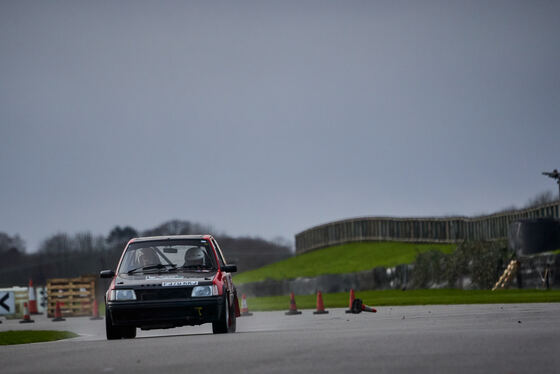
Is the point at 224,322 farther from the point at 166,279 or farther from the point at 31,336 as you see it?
the point at 31,336

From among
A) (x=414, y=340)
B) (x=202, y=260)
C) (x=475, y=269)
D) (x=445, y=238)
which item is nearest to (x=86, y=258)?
(x=445, y=238)

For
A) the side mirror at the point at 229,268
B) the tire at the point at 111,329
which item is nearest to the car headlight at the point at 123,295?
the tire at the point at 111,329

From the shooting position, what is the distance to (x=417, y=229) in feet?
190

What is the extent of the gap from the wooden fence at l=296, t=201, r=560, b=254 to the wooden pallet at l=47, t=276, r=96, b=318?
1611cm

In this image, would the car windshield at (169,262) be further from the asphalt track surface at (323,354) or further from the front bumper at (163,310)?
the asphalt track surface at (323,354)

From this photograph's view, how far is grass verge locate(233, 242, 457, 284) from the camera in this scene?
53.1 meters

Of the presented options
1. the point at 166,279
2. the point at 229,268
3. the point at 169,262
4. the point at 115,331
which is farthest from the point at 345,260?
the point at 166,279

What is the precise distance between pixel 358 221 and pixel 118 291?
161 ft

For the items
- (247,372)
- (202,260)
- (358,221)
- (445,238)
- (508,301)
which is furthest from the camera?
(358,221)

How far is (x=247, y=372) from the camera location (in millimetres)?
9594

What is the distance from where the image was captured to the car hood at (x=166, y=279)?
16.2 m

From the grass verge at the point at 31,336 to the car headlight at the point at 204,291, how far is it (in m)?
5.45

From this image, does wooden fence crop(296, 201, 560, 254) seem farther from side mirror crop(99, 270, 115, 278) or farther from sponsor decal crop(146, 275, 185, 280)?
sponsor decal crop(146, 275, 185, 280)

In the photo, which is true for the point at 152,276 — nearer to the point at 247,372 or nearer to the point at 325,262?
the point at 247,372
